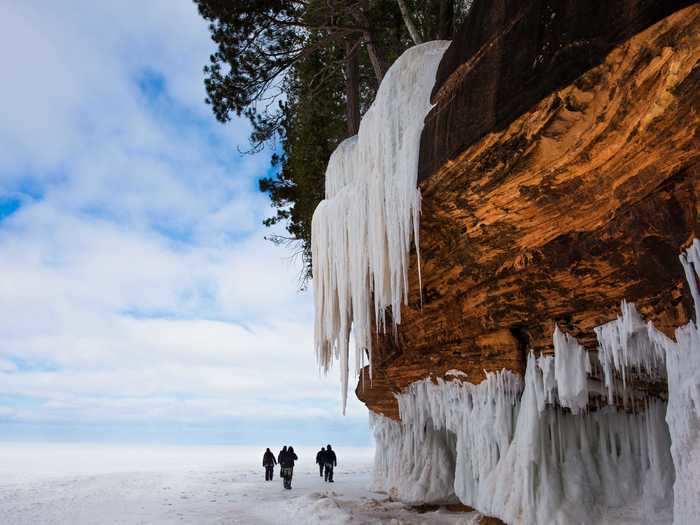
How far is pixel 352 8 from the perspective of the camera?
11711 mm

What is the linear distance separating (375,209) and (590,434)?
4378 mm

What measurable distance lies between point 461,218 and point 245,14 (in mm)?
8757

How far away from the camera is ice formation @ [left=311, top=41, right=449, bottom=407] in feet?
18.8

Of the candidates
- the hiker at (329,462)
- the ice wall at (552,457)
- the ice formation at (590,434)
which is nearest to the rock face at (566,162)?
the ice formation at (590,434)

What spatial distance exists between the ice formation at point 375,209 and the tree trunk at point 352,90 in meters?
4.06

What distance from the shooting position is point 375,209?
20.5 feet

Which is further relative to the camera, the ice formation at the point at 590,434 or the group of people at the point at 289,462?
the group of people at the point at 289,462

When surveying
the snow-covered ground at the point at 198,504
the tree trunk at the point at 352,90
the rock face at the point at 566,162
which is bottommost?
the snow-covered ground at the point at 198,504

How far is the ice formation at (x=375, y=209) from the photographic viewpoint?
226 inches

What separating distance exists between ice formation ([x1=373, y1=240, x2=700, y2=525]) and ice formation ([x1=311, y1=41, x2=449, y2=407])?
2.16 meters

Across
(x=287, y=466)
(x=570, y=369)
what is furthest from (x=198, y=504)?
(x=570, y=369)

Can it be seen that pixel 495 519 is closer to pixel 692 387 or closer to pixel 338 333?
pixel 338 333

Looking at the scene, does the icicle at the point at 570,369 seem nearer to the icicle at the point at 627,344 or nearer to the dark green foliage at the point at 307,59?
the icicle at the point at 627,344

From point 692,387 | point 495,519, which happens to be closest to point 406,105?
point 692,387
